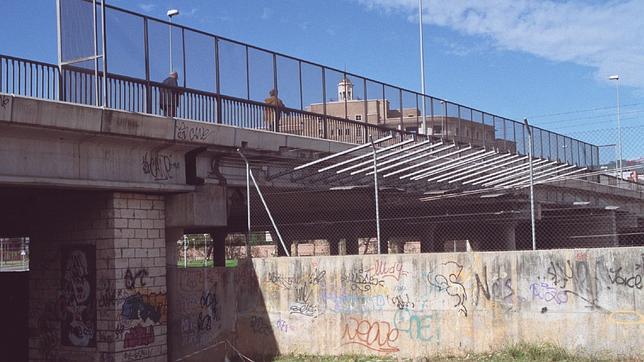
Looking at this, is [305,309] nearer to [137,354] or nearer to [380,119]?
[137,354]

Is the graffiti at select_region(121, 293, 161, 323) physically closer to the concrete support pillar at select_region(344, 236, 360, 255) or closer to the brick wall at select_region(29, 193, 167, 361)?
the brick wall at select_region(29, 193, 167, 361)

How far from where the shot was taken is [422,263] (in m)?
14.9

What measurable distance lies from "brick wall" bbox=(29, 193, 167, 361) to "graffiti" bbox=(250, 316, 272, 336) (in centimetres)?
225

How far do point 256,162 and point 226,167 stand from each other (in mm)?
1027

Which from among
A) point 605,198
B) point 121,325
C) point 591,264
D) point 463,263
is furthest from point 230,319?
point 605,198

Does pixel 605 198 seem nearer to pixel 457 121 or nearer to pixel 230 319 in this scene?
pixel 457 121

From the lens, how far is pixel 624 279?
12883 mm

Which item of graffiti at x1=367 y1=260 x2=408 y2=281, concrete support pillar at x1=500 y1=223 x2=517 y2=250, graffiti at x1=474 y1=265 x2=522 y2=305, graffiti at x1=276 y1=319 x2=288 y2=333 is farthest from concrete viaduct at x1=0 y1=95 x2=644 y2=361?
concrete support pillar at x1=500 y1=223 x2=517 y2=250

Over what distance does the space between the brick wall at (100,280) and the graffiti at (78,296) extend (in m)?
0.02

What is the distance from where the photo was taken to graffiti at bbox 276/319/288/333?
1652 centimetres

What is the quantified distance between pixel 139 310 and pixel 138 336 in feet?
1.85

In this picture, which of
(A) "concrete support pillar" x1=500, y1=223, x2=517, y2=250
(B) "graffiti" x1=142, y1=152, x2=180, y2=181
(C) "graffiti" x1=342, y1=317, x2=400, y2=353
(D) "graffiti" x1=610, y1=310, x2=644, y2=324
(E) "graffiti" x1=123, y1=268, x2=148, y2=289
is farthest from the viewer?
(A) "concrete support pillar" x1=500, y1=223, x2=517, y2=250

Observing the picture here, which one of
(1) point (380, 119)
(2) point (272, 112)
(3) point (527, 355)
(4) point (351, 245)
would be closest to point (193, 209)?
(2) point (272, 112)

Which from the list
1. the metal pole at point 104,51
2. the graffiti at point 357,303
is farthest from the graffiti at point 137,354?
the metal pole at point 104,51
